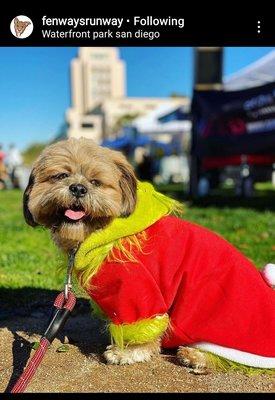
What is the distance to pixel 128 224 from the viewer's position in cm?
305

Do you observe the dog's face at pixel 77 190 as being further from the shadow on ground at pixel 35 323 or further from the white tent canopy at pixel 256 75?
the white tent canopy at pixel 256 75

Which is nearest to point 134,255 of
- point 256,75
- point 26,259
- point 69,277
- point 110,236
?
point 110,236

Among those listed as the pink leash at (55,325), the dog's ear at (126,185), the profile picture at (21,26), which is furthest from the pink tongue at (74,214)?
the profile picture at (21,26)

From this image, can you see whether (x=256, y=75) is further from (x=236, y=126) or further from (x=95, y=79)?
(x=95, y=79)

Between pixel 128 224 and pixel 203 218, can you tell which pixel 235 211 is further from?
pixel 128 224

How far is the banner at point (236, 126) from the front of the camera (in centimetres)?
1034

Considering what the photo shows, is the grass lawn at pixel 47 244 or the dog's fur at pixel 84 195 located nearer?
the dog's fur at pixel 84 195

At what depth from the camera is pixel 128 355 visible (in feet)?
10.5

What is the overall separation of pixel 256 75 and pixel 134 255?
11.1 meters

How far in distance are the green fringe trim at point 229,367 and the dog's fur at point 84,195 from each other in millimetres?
49

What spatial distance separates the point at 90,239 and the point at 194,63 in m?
13.0

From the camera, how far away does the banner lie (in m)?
10.3

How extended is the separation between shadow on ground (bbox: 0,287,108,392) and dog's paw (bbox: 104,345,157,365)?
22 centimetres

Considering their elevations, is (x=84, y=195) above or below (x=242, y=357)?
above
